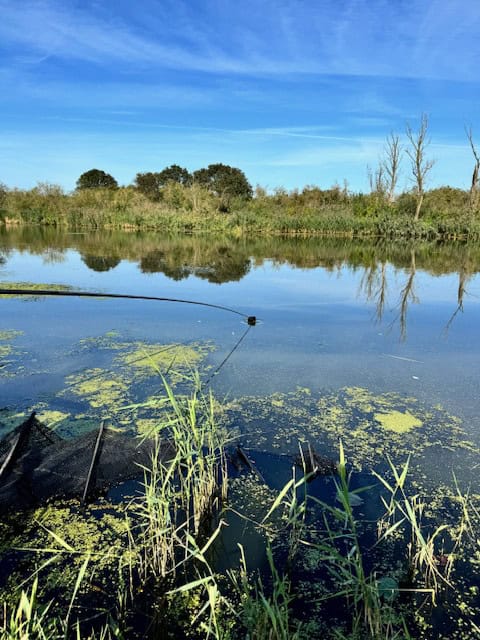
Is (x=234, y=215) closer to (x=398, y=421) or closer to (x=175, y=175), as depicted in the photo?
(x=398, y=421)

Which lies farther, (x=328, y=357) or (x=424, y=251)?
(x=424, y=251)

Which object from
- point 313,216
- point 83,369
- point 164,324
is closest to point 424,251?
point 313,216

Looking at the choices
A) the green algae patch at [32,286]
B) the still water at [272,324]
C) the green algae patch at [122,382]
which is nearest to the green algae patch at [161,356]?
the green algae patch at [122,382]

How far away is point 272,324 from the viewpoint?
4.56 m

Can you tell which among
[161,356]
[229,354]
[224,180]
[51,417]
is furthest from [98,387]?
[224,180]

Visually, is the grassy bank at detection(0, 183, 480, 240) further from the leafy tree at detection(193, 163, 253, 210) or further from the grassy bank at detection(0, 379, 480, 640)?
the grassy bank at detection(0, 379, 480, 640)

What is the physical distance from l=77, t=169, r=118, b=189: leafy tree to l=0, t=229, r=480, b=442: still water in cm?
3277

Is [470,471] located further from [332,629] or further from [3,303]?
[3,303]

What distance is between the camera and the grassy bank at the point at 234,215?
1806cm

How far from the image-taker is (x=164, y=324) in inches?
176

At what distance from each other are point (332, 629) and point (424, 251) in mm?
12784

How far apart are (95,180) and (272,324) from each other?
39.7 metres

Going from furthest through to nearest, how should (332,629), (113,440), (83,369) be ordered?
(83,369), (113,440), (332,629)

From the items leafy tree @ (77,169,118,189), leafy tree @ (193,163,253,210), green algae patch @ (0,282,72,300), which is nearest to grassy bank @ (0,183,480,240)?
leafy tree @ (193,163,253,210)
